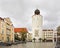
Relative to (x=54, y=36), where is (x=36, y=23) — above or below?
above

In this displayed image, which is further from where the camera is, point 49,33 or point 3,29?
point 49,33

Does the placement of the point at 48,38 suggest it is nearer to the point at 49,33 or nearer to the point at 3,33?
the point at 49,33

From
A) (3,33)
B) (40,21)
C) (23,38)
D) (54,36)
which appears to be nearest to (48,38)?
(54,36)

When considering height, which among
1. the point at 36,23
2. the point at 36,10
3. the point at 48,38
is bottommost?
the point at 48,38

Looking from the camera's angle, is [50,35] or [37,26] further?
[50,35]

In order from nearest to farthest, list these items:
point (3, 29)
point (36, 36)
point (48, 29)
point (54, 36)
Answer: point (3, 29), point (36, 36), point (54, 36), point (48, 29)

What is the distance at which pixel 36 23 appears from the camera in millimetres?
133125

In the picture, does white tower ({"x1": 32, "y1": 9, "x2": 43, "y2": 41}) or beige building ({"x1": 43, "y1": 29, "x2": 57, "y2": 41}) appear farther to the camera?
beige building ({"x1": 43, "y1": 29, "x2": 57, "y2": 41})

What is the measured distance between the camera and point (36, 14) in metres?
137

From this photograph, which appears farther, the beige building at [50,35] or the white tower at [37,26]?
the beige building at [50,35]

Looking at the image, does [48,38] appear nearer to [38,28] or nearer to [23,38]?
[38,28]

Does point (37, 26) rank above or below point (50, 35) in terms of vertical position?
above

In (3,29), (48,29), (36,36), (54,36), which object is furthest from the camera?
(48,29)

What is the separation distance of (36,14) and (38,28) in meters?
11.9
